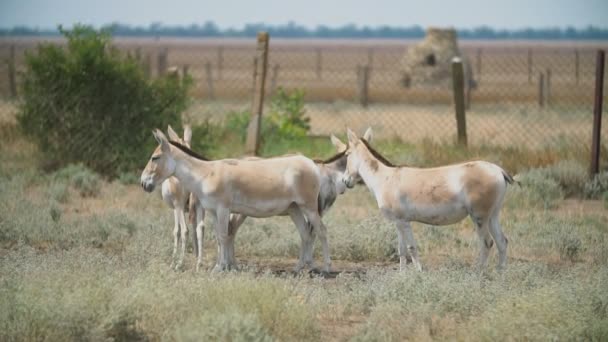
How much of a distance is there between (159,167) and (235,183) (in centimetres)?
88

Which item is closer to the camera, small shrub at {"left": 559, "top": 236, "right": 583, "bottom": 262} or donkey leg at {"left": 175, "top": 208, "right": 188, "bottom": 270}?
donkey leg at {"left": 175, "top": 208, "right": 188, "bottom": 270}

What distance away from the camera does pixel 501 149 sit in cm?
1898

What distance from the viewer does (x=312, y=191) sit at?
38.4ft

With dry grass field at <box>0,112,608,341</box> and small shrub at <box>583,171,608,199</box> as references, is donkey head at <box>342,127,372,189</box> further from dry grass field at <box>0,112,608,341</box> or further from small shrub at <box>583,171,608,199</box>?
small shrub at <box>583,171,608,199</box>

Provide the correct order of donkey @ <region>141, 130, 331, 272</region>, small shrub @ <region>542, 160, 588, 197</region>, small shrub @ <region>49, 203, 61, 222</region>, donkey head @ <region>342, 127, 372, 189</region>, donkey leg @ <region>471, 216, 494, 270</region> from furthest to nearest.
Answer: small shrub @ <region>542, 160, 588, 197</region> → small shrub @ <region>49, 203, 61, 222</region> → donkey head @ <region>342, 127, 372, 189</region> → donkey @ <region>141, 130, 331, 272</region> → donkey leg @ <region>471, 216, 494, 270</region>

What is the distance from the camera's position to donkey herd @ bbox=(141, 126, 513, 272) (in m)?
11.0

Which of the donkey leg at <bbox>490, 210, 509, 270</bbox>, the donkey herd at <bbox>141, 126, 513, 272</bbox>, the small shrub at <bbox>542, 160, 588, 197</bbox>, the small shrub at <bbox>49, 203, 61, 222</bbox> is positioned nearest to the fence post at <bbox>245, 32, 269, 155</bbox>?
the small shrub at <bbox>49, 203, 61, 222</bbox>

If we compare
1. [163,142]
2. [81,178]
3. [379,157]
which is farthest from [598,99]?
[81,178]

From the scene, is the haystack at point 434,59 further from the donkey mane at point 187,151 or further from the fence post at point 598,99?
the donkey mane at point 187,151

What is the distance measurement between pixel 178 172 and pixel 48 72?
769cm

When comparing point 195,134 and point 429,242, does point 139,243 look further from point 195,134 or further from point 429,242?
point 195,134

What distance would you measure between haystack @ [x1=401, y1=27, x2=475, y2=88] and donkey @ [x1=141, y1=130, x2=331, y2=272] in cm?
3503

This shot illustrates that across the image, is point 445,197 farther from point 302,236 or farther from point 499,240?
point 302,236

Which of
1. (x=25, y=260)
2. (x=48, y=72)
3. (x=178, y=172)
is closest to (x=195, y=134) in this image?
(x=48, y=72)
